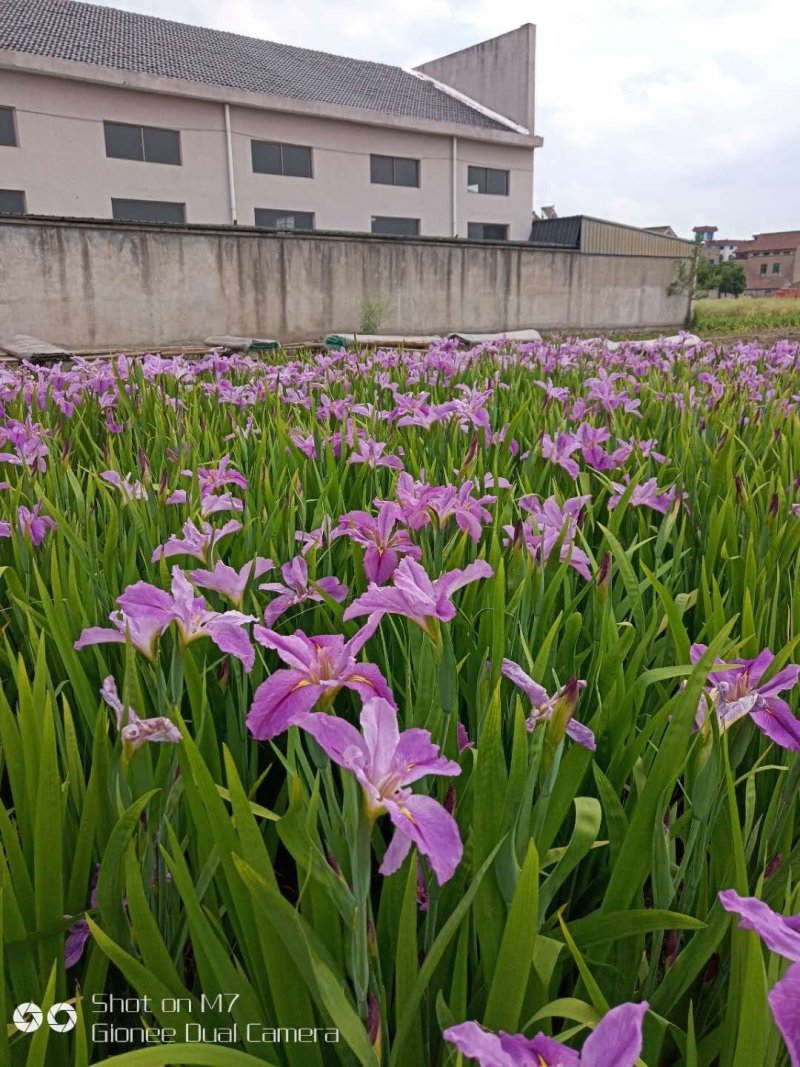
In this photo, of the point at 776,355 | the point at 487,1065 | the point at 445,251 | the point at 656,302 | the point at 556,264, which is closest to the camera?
the point at 487,1065

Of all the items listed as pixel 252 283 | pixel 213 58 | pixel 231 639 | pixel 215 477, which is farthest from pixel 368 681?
pixel 213 58

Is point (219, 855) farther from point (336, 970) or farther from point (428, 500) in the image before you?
point (428, 500)

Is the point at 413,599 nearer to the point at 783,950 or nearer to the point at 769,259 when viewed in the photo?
the point at 783,950

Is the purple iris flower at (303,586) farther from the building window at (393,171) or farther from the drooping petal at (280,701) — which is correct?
the building window at (393,171)

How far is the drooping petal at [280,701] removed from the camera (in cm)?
59

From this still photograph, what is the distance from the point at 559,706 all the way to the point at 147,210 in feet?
71.4

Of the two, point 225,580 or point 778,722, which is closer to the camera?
point 778,722

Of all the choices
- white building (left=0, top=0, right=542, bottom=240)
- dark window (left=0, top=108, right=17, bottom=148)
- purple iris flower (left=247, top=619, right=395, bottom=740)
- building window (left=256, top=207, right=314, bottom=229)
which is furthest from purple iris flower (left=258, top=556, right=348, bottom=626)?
building window (left=256, top=207, right=314, bottom=229)

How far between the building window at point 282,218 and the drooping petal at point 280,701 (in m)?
22.1

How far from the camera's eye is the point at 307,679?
630mm

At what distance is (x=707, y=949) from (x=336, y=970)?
29cm

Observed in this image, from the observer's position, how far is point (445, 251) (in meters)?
16.8

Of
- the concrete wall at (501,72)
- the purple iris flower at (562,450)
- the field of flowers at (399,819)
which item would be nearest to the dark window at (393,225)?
the concrete wall at (501,72)

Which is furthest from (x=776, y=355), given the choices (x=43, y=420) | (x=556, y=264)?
(x=556, y=264)
